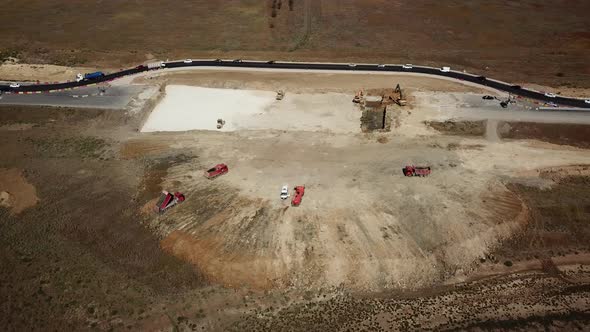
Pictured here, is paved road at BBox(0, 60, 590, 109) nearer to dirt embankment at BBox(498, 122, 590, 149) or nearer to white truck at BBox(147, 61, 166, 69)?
white truck at BBox(147, 61, 166, 69)

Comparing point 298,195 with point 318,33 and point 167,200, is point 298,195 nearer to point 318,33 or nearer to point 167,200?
point 167,200

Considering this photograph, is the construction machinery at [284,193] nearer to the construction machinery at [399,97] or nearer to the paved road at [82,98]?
the construction machinery at [399,97]

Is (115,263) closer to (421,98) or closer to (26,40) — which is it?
(421,98)

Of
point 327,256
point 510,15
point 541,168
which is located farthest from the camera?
point 510,15

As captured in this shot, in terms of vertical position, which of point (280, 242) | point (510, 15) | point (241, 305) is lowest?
point (241, 305)

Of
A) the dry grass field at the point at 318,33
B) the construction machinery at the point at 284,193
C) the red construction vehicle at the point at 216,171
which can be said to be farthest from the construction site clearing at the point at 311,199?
the dry grass field at the point at 318,33

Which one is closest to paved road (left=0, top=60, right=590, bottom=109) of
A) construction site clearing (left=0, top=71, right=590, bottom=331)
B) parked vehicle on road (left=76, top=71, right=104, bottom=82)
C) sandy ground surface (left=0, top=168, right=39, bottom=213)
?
parked vehicle on road (left=76, top=71, right=104, bottom=82)

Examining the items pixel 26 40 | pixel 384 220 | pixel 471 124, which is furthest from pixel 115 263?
pixel 26 40
